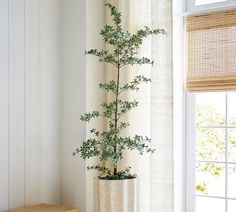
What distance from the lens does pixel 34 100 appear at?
2.88 meters

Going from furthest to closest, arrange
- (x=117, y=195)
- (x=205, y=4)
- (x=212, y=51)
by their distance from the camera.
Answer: (x=205, y=4)
(x=212, y=51)
(x=117, y=195)

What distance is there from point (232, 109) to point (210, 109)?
0.53 feet

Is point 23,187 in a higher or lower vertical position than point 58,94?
lower

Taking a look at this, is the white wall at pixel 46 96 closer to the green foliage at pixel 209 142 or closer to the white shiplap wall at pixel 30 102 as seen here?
the white shiplap wall at pixel 30 102

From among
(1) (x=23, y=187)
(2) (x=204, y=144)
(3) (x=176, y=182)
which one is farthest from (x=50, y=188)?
(2) (x=204, y=144)

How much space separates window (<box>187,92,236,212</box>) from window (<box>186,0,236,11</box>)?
637 mm

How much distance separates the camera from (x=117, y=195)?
2492 mm

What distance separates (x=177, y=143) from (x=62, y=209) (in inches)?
37.6

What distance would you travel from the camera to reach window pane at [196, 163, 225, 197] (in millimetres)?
2943

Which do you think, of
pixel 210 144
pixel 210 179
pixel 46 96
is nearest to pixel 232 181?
pixel 210 179

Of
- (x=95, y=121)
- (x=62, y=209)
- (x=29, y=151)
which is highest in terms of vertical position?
(x=95, y=121)

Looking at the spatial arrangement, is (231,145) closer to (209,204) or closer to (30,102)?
(209,204)

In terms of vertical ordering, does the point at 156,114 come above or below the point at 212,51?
below

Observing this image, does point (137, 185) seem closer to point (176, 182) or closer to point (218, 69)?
point (176, 182)
